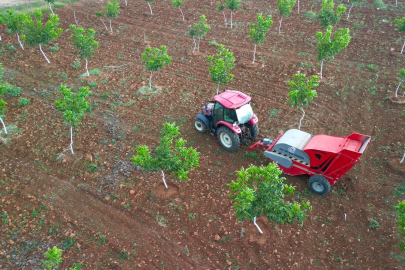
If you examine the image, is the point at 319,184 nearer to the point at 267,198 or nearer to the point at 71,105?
the point at 267,198

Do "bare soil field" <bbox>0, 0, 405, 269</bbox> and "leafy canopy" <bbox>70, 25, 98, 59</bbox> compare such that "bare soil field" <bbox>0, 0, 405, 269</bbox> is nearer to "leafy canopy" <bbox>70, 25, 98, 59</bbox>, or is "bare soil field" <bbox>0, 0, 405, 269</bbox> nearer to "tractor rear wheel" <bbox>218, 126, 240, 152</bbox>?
"tractor rear wheel" <bbox>218, 126, 240, 152</bbox>

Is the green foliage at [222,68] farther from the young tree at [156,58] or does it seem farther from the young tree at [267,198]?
the young tree at [267,198]

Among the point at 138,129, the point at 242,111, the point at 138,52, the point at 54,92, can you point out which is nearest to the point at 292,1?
the point at 138,52

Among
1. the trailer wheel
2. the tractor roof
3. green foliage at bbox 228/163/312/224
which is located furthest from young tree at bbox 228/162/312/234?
the tractor roof

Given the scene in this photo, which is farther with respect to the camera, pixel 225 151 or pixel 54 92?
pixel 54 92

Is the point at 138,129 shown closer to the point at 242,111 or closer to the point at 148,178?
the point at 148,178

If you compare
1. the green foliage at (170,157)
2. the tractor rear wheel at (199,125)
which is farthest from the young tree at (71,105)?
the tractor rear wheel at (199,125)
